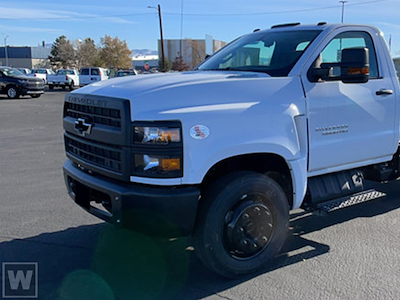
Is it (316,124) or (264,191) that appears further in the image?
(316,124)

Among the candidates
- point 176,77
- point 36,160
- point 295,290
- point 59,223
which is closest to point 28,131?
point 36,160

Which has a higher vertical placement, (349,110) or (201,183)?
(349,110)

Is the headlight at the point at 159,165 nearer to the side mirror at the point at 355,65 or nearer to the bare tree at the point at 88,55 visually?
the side mirror at the point at 355,65

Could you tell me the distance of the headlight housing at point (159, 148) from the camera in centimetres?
329

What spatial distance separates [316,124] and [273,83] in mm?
619

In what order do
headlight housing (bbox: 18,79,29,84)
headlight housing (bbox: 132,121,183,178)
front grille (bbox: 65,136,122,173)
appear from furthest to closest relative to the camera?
headlight housing (bbox: 18,79,29,84) → front grille (bbox: 65,136,122,173) → headlight housing (bbox: 132,121,183,178)

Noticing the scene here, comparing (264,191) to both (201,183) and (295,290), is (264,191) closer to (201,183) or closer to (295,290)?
(201,183)

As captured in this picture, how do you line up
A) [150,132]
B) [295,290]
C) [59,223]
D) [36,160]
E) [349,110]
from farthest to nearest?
[36,160] < [59,223] < [349,110] < [295,290] < [150,132]

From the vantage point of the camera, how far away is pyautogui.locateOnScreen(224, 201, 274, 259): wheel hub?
12.0 feet

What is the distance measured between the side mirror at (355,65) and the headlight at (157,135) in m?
1.88

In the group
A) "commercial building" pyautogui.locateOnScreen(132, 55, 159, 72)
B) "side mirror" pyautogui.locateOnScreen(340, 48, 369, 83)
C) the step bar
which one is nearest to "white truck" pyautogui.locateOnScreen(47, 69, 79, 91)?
"commercial building" pyautogui.locateOnScreen(132, 55, 159, 72)

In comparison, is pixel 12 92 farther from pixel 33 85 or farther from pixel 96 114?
pixel 96 114

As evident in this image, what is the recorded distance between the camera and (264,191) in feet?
12.4

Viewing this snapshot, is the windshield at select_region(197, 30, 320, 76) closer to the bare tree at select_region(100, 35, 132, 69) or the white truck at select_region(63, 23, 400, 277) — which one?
the white truck at select_region(63, 23, 400, 277)
